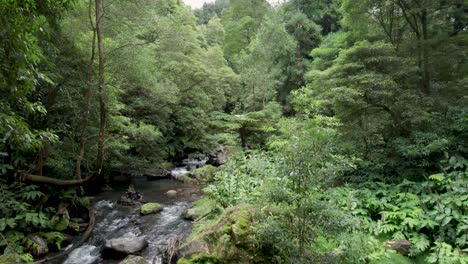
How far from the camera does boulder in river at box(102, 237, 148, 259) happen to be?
24.0 ft

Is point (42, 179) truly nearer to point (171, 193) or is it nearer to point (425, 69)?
point (171, 193)

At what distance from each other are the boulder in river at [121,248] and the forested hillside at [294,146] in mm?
982

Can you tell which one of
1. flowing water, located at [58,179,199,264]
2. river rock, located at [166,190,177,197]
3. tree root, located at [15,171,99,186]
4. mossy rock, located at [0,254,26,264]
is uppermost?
tree root, located at [15,171,99,186]

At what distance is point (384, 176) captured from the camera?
782 cm

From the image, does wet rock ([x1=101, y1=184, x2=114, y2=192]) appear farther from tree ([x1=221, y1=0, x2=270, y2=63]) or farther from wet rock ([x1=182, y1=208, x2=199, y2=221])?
tree ([x1=221, y1=0, x2=270, y2=63])

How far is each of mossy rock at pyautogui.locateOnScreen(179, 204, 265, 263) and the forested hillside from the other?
0.03 m

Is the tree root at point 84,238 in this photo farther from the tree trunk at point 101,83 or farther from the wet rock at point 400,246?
the wet rock at point 400,246

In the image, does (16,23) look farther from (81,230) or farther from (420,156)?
(420,156)

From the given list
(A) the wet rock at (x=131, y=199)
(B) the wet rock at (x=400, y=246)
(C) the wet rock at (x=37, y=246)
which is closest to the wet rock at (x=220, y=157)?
(A) the wet rock at (x=131, y=199)

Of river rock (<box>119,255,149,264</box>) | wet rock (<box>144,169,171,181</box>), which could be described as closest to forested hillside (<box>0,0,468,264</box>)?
river rock (<box>119,255,149,264</box>)

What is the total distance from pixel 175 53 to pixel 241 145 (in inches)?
289

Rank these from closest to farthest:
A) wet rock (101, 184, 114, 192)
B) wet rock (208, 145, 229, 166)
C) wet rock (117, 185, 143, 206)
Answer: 1. wet rock (117, 185, 143, 206)
2. wet rock (101, 184, 114, 192)
3. wet rock (208, 145, 229, 166)

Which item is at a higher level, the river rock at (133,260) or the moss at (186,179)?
the moss at (186,179)

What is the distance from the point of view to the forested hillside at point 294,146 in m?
4.33
